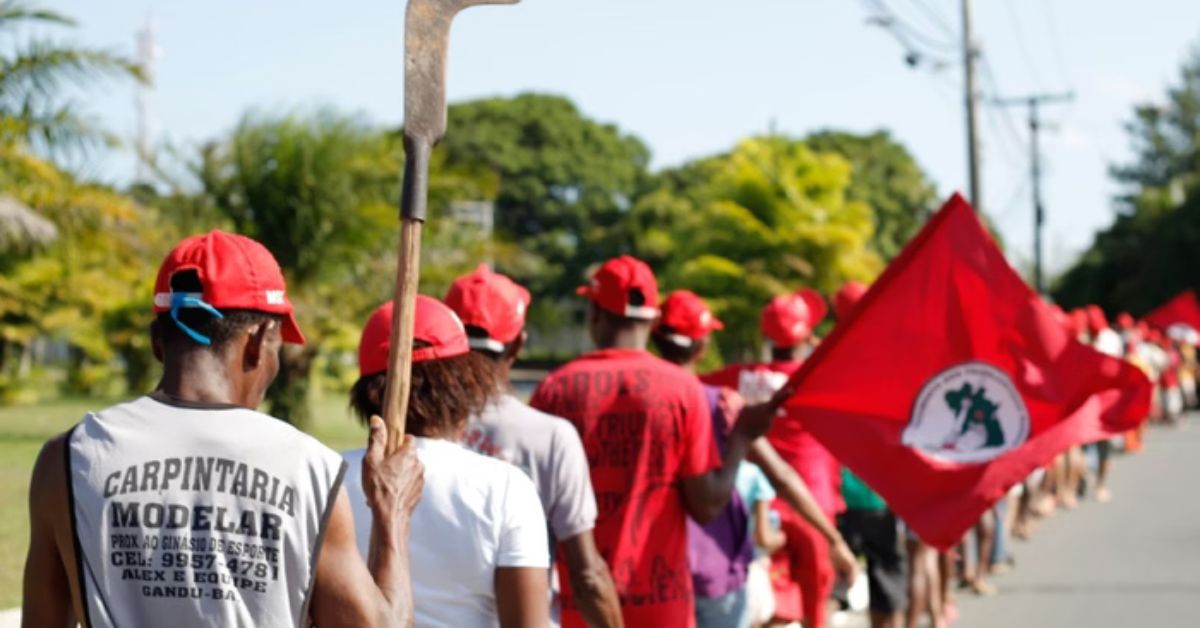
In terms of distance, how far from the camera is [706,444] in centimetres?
500

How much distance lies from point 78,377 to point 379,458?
33.0 m

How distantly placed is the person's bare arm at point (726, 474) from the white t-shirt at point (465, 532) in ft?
4.81

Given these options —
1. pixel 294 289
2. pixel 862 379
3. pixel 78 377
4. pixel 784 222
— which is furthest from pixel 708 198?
pixel 862 379

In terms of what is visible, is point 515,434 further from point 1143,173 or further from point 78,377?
point 1143,173

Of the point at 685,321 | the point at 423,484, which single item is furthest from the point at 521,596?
the point at 685,321

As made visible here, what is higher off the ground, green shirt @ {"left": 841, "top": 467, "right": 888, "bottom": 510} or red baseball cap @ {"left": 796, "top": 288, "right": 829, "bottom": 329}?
red baseball cap @ {"left": 796, "top": 288, "right": 829, "bottom": 329}

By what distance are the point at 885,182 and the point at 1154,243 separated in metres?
14.9

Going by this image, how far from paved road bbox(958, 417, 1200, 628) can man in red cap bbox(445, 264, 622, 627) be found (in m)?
5.97

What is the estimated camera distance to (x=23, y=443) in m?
19.7

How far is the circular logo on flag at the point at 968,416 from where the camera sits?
6.34 meters

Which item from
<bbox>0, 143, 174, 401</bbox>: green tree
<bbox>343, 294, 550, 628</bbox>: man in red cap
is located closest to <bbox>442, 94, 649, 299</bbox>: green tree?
<bbox>0, 143, 174, 401</bbox>: green tree

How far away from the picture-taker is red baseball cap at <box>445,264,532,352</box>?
432 cm

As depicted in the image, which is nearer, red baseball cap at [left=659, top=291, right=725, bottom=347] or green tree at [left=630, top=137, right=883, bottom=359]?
red baseball cap at [left=659, top=291, right=725, bottom=347]

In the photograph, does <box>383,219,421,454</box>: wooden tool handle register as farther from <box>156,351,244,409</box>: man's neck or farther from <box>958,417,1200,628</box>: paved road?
<box>958,417,1200,628</box>: paved road
